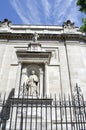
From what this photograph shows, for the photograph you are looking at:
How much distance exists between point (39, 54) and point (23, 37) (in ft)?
14.1

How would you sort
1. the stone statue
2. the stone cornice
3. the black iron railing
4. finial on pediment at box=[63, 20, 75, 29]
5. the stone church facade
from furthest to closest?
finial on pediment at box=[63, 20, 75, 29]
the stone cornice
the stone church facade
the stone statue
the black iron railing

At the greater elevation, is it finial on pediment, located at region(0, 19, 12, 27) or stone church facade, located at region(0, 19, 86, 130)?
finial on pediment, located at region(0, 19, 12, 27)

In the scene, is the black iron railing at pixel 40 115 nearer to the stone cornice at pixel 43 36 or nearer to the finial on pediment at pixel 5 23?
the stone cornice at pixel 43 36

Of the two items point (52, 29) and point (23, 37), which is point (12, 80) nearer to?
point (23, 37)

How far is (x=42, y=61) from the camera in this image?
11.3m

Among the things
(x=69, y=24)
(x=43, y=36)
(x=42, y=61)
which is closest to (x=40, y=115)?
(x=42, y=61)

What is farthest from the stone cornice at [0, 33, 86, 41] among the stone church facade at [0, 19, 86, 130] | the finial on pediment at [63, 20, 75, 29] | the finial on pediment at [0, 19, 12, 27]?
the finial on pediment at [0, 19, 12, 27]

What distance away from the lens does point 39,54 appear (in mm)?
11484

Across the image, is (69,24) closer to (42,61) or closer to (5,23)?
(5,23)

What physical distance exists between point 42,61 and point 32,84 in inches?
70.4

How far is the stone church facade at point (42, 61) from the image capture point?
34.6 ft

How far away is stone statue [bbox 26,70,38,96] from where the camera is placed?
980 centimetres

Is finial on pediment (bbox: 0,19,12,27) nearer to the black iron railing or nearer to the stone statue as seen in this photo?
the stone statue

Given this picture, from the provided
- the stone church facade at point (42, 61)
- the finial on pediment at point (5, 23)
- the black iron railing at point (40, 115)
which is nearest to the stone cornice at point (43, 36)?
the stone church facade at point (42, 61)
